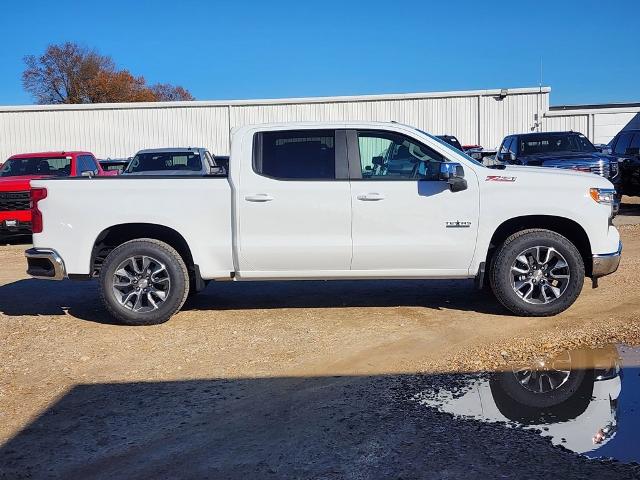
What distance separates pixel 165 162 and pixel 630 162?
1116 centimetres

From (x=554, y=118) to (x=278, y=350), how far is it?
1088 inches

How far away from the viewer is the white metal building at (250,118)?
1201 inches

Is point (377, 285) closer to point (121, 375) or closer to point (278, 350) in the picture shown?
point (278, 350)

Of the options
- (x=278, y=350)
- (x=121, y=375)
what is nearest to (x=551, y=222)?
(x=278, y=350)

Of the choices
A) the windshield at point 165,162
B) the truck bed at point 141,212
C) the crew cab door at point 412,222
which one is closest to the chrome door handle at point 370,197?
the crew cab door at point 412,222

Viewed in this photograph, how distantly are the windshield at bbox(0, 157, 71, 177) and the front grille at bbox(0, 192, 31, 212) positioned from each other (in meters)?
1.42

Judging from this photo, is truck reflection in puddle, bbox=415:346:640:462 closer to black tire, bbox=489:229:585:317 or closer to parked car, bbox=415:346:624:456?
parked car, bbox=415:346:624:456

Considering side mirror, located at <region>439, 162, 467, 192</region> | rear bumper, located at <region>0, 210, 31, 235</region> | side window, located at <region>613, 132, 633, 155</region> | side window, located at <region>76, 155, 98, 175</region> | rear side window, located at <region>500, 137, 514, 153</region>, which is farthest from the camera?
side window, located at <region>613, 132, 633, 155</region>

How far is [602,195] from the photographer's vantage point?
6.95m

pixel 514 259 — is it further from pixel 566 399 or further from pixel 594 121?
pixel 594 121

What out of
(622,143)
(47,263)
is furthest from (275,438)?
(622,143)

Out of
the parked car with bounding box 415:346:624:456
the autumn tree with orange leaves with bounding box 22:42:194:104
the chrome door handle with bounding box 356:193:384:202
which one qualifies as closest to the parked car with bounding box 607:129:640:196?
the chrome door handle with bounding box 356:193:384:202

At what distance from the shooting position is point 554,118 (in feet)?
101

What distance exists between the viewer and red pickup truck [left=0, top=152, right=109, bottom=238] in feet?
45.2
